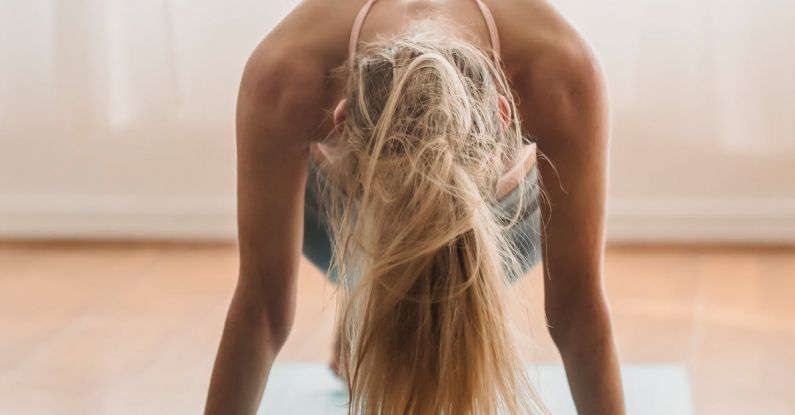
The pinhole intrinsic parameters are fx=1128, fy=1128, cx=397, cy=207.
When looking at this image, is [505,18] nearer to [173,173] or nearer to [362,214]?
[362,214]

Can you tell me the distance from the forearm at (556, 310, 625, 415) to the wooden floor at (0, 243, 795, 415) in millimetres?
557

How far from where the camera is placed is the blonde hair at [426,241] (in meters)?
0.91

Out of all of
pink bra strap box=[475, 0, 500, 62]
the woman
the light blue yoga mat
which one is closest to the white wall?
the light blue yoga mat

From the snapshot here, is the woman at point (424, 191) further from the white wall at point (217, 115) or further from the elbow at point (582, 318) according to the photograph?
the white wall at point (217, 115)

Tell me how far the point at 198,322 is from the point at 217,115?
1.97 ft

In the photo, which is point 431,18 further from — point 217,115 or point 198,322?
point 217,115

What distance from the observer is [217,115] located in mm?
2588

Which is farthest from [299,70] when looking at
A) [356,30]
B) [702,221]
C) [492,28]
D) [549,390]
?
[702,221]

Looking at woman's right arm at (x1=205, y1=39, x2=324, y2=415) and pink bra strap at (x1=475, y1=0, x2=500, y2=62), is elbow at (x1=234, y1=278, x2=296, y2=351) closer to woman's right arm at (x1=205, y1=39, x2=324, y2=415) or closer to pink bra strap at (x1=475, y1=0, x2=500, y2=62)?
woman's right arm at (x1=205, y1=39, x2=324, y2=415)

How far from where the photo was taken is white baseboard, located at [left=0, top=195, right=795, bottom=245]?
8.32ft

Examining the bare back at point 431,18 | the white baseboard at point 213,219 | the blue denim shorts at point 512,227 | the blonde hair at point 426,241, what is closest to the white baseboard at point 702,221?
the white baseboard at point 213,219

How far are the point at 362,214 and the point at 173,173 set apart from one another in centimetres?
178

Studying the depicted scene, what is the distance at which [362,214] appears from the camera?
939 millimetres

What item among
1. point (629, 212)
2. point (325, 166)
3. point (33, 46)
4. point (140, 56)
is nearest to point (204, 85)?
point (140, 56)
